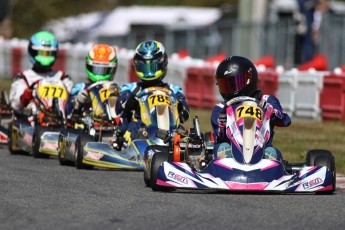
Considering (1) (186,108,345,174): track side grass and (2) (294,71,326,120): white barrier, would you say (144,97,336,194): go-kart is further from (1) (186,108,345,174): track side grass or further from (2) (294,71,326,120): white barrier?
(2) (294,71,326,120): white barrier

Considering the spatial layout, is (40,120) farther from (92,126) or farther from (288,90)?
(288,90)

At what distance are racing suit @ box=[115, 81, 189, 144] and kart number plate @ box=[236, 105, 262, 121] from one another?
2632 mm

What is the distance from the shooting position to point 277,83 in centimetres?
2064

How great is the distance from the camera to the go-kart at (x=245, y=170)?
962 centimetres

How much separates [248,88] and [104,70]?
4.33 metres

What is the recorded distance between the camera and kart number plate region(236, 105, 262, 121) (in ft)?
32.6

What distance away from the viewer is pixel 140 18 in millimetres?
47625

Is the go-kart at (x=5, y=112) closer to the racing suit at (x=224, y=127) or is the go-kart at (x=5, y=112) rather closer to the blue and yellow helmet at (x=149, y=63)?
the blue and yellow helmet at (x=149, y=63)

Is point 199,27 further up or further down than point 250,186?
further down

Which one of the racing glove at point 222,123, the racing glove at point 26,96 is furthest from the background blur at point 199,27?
the racing glove at point 222,123

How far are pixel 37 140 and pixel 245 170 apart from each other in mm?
4368

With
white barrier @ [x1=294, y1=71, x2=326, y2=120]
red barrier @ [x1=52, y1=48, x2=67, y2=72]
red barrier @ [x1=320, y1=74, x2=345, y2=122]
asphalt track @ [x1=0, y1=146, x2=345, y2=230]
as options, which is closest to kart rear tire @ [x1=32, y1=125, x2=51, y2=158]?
asphalt track @ [x1=0, y1=146, x2=345, y2=230]

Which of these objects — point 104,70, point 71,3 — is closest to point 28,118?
point 104,70

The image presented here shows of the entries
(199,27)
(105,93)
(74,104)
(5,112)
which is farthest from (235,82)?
(199,27)
